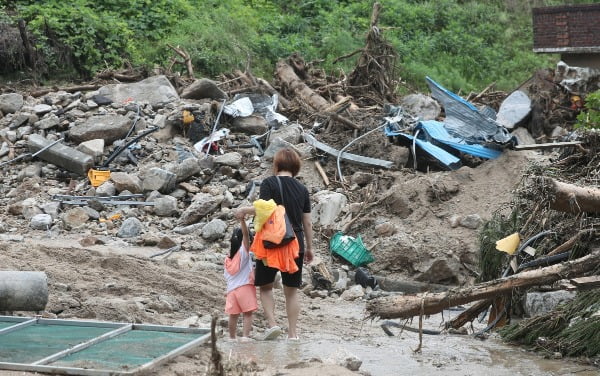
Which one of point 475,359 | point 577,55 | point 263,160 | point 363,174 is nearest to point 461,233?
point 363,174

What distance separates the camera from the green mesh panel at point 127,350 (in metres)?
5.09

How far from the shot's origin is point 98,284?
7828 millimetres

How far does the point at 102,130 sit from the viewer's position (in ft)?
46.2

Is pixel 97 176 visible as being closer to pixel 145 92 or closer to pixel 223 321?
pixel 145 92

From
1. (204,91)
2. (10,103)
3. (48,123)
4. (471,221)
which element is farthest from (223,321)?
(10,103)

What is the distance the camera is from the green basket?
11062mm

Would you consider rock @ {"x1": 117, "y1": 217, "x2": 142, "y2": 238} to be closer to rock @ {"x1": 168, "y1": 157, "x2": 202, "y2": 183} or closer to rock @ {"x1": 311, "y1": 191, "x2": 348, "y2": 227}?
rock @ {"x1": 168, "y1": 157, "x2": 202, "y2": 183}

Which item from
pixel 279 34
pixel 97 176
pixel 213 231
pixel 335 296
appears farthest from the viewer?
pixel 279 34

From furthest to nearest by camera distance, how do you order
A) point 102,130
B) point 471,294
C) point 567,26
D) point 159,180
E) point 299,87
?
1. point 567,26
2. point 299,87
3. point 102,130
4. point 159,180
5. point 471,294

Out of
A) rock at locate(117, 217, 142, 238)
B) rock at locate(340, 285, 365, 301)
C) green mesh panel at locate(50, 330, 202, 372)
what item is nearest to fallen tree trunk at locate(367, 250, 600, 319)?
green mesh panel at locate(50, 330, 202, 372)

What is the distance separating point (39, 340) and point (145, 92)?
1038 centimetres

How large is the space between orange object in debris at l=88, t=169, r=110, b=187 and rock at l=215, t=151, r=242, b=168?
5.26 ft

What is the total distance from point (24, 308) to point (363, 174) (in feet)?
23.6

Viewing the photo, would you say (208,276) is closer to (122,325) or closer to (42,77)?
(122,325)
